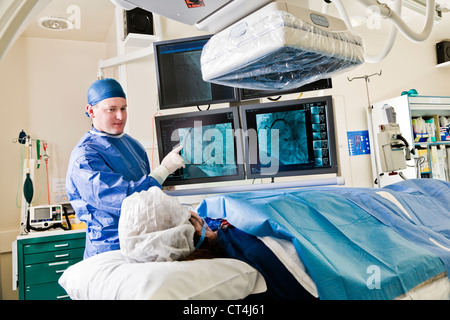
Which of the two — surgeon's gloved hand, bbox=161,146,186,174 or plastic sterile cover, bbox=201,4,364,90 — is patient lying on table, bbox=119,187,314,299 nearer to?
plastic sterile cover, bbox=201,4,364,90

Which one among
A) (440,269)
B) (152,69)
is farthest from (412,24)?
(440,269)

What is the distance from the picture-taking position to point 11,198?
3604 mm

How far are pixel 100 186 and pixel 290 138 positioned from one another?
45.8 inches

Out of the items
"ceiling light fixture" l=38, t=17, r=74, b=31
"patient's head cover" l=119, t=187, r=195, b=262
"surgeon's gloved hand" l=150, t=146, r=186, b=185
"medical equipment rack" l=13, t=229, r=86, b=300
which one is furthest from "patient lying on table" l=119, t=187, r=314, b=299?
"ceiling light fixture" l=38, t=17, r=74, b=31

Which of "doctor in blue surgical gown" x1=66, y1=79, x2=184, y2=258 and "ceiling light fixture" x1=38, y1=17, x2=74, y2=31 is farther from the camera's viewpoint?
"ceiling light fixture" x1=38, y1=17, x2=74, y2=31

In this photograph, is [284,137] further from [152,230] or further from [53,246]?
[53,246]

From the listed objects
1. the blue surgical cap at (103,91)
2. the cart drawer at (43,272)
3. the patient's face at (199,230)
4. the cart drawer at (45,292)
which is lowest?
the cart drawer at (45,292)

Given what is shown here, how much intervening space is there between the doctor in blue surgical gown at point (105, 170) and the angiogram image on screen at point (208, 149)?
0.14 metres

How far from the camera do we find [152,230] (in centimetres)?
112

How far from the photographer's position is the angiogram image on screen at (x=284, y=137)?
2.27m

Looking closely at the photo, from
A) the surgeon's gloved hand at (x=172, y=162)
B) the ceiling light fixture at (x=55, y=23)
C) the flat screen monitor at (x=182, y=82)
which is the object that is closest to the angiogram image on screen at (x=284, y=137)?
the flat screen monitor at (x=182, y=82)

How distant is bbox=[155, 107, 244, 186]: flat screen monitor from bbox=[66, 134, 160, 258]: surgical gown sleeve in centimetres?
44

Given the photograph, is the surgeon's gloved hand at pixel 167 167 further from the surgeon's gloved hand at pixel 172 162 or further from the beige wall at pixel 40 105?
the beige wall at pixel 40 105

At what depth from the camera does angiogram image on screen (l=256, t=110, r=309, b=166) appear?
2.27 m
